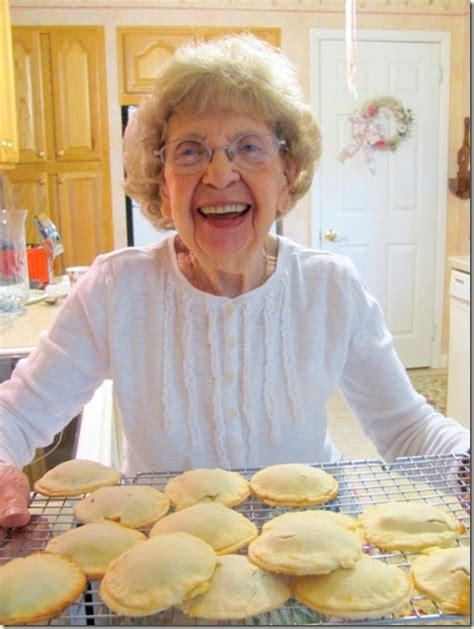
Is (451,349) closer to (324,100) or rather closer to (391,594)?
(324,100)

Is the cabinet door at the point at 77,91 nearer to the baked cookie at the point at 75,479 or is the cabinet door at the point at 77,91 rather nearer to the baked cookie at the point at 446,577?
the baked cookie at the point at 75,479

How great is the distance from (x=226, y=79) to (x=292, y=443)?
1.85ft

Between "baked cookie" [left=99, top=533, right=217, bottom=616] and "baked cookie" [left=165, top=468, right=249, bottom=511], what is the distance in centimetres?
11

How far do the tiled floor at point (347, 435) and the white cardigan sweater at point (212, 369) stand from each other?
170 centimetres

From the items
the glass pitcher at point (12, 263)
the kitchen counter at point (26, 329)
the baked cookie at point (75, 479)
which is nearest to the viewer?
the baked cookie at point (75, 479)

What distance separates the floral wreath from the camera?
12.2ft

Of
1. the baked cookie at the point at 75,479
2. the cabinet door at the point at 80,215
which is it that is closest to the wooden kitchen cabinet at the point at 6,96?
the cabinet door at the point at 80,215

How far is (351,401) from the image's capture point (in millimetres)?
1133

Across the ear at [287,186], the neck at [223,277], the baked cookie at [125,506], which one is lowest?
the baked cookie at [125,506]

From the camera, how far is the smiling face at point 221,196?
975 millimetres

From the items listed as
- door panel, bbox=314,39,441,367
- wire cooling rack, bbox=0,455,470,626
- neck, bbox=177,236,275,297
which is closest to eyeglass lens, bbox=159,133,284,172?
neck, bbox=177,236,275,297

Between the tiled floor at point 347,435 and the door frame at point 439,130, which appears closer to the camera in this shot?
the tiled floor at point 347,435

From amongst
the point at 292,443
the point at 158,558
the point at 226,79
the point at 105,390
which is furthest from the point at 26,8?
the point at 158,558

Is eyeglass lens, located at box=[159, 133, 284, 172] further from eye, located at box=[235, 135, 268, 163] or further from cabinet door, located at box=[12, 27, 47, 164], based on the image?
cabinet door, located at box=[12, 27, 47, 164]
